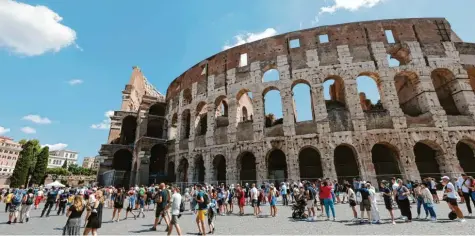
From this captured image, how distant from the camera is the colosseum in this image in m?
15.8

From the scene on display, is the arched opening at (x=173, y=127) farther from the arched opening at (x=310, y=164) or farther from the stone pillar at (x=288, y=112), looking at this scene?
the arched opening at (x=310, y=164)

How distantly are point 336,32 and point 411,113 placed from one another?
898cm

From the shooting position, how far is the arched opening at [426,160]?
16.0 meters

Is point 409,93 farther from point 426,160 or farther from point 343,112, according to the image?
point 343,112

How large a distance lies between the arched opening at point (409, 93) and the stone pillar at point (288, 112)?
8604mm

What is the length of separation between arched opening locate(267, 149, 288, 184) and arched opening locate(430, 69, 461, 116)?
1341 centimetres

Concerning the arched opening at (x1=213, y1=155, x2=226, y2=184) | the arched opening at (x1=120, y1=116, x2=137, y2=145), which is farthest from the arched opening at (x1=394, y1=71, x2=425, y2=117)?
the arched opening at (x1=120, y1=116, x2=137, y2=145)

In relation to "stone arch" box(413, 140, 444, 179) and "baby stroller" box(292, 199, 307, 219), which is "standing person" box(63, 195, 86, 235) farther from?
"stone arch" box(413, 140, 444, 179)

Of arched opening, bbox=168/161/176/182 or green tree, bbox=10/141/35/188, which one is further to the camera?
green tree, bbox=10/141/35/188

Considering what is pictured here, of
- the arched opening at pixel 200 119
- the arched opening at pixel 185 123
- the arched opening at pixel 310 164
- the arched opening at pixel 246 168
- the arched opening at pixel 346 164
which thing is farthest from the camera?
the arched opening at pixel 185 123

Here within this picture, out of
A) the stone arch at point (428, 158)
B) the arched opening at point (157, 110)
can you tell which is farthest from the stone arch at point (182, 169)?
the stone arch at point (428, 158)

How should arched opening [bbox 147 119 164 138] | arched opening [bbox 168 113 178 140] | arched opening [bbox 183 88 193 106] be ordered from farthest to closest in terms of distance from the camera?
arched opening [bbox 147 119 164 138] → arched opening [bbox 168 113 178 140] → arched opening [bbox 183 88 193 106]

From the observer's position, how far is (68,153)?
5059 inches

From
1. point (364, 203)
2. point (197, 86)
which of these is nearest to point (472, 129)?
point (364, 203)
